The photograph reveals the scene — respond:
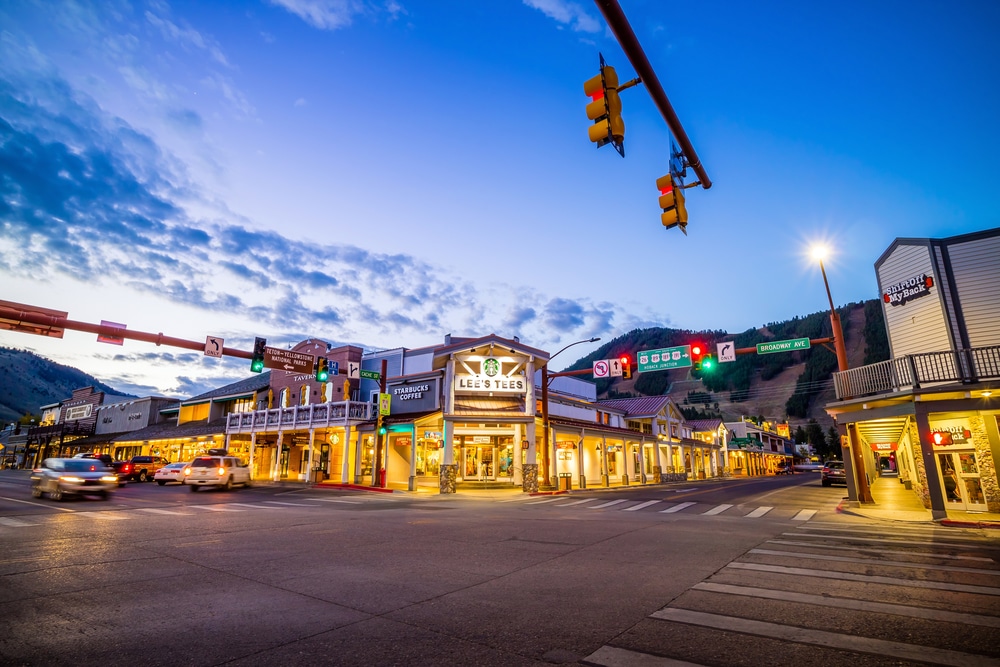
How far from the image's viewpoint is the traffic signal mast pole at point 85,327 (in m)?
15.6

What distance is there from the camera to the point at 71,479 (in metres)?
20.4

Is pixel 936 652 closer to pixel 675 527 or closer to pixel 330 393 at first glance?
pixel 675 527

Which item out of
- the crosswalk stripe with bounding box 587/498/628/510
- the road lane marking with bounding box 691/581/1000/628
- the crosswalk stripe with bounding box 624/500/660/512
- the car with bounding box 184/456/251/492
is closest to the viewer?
the road lane marking with bounding box 691/581/1000/628

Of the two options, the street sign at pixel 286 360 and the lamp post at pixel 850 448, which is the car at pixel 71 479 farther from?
the lamp post at pixel 850 448

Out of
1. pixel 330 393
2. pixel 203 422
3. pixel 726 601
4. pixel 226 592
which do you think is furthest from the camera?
pixel 203 422

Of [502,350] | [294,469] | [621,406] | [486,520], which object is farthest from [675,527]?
[621,406]

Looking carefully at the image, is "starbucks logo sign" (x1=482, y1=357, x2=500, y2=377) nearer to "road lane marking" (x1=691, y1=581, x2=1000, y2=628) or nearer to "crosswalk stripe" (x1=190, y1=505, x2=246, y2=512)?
"crosswalk stripe" (x1=190, y1=505, x2=246, y2=512)

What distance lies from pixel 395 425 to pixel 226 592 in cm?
2523

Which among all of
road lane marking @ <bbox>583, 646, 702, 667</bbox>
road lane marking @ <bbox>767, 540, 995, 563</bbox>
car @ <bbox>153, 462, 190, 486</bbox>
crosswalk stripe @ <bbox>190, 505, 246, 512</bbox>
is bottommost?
road lane marking @ <bbox>767, 540, 995, 563</bbox>

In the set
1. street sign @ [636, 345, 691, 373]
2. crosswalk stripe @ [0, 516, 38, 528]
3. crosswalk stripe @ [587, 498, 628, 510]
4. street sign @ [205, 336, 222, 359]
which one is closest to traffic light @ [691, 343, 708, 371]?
street sign @ [636, 345, 691, 373]

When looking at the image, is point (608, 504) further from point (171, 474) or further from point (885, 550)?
point (171, 474)

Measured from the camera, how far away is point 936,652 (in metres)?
4.42

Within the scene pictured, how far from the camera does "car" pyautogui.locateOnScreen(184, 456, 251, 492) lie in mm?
27031

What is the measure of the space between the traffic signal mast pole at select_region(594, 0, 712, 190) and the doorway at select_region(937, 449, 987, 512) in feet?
56.9
